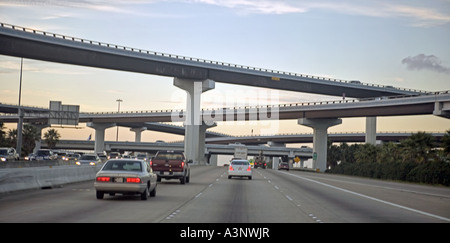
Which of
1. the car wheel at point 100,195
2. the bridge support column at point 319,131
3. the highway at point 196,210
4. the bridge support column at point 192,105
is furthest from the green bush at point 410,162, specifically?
the car wheel at point 100,195

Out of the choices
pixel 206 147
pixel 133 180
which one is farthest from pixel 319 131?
pixel 133 180

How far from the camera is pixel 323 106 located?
9644 cm

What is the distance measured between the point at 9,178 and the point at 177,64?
59577 mm

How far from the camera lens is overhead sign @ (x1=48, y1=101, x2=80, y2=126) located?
66.0m

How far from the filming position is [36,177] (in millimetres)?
28062

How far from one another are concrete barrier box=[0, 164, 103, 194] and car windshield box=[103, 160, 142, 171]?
4.71m

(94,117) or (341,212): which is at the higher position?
(94,117)

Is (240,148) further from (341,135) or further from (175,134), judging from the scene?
(175,134)

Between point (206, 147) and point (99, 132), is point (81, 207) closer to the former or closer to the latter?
point (99, 132)

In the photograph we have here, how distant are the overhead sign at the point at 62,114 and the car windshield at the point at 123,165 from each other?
4506cm

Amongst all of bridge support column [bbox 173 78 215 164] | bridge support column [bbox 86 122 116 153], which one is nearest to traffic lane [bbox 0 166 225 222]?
bridge support column [bbox 173 78 215 164]

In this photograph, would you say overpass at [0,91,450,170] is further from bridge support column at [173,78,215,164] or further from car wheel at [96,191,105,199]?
car wheel at [96,191,105,199]

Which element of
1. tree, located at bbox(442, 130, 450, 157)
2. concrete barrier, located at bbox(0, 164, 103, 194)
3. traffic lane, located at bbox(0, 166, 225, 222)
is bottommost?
traffic lane, located at bbox(0, 166, 225, 222)
